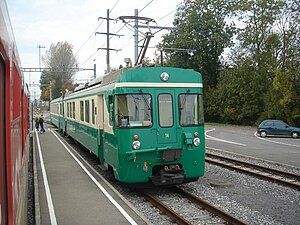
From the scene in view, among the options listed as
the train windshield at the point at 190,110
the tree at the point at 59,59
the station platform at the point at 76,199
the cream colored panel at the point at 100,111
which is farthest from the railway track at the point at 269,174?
the tree at the point at 59,59

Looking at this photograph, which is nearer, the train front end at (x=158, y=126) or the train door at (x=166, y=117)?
the train front end at (x=158, y=126)

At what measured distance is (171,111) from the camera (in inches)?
392

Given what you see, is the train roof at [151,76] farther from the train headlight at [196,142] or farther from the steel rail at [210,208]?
the steel rail at [210,208]

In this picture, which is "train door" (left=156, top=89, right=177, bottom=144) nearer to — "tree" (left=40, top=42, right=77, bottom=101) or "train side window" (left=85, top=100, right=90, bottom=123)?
"train side window" (left=85, top=100, right=90, bottom=123)

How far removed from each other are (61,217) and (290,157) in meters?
12.5

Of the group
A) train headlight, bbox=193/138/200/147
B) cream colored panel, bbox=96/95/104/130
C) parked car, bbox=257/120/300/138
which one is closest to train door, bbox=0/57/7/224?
train headlight, bbox=193/138/200/147

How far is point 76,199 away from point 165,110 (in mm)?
2932

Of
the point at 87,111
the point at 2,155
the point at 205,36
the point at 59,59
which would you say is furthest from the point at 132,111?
the point at 59,59

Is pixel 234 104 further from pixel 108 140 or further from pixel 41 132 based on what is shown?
pixel 108 140

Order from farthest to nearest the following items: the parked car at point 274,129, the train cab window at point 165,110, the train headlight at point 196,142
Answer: the parked car at point 274,129 < the train headlight at point 196,142 < the train cab window at point 165,110

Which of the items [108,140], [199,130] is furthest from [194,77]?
[108,140]

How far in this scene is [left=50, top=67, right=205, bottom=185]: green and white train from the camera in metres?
9.51

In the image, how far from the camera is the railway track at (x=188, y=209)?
7.67 m

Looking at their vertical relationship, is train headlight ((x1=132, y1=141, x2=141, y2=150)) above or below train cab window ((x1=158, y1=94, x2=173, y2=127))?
below
